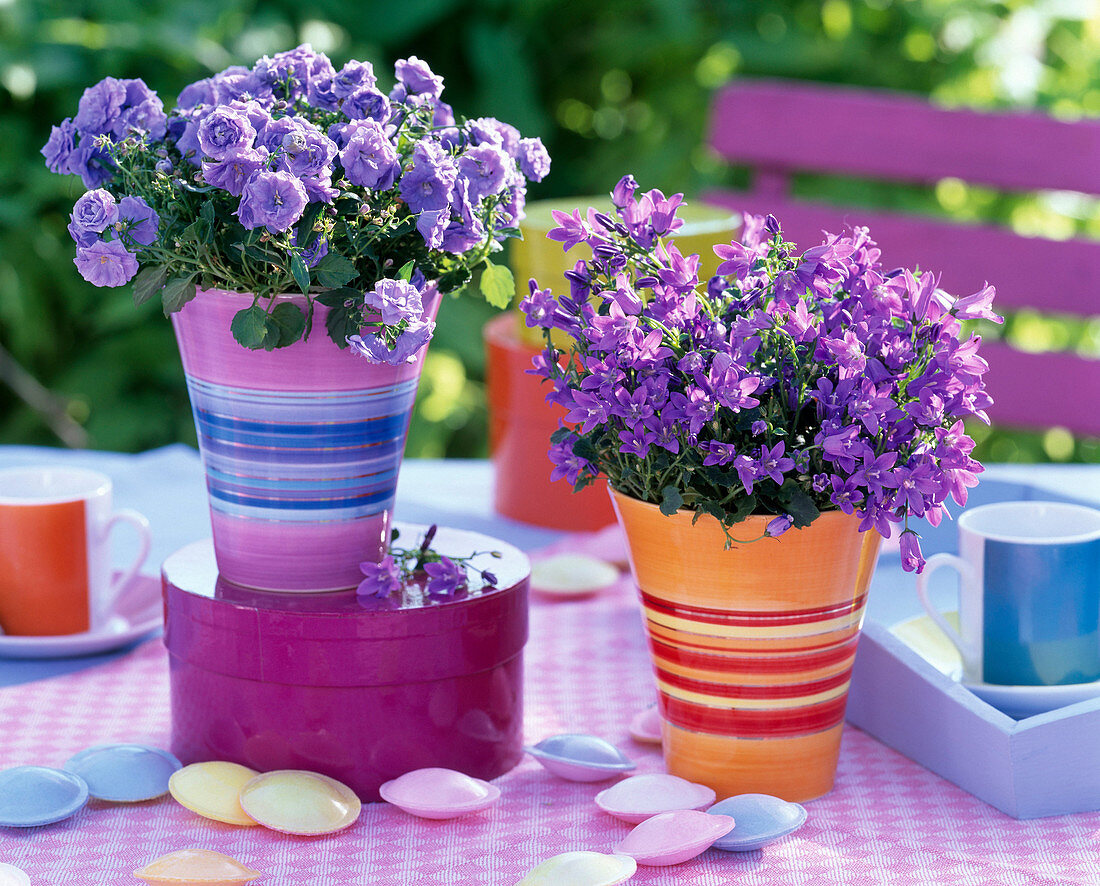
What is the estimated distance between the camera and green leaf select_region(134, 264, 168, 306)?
74 centimetres

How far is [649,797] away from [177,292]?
0.39 metres

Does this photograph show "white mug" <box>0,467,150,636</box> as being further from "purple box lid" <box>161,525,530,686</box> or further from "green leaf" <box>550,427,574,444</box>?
"green leaf" <box>550,427,574,444</box>

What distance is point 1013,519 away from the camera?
880 millimetres

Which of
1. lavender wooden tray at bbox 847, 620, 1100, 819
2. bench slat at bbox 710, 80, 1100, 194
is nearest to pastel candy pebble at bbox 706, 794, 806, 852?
lavender wooden tray at bbox 847, 620, 1100, 819

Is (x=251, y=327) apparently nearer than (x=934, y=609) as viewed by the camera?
Yes

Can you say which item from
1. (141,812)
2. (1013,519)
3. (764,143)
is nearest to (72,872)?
(141,812)

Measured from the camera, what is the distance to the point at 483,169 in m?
0.74

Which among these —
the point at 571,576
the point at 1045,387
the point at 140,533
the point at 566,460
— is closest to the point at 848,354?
the point at 566,460

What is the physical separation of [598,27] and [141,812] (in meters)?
2.11

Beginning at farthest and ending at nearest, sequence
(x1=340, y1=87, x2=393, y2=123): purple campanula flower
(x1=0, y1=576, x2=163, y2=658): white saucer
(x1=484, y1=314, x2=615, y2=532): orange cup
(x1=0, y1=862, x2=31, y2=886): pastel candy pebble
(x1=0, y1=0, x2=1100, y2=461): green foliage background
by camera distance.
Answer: (x1=0, y1=0, x2=1100, y2=461): green foliage background, (x1=484, y1=314, x2=615, y2=532): orange cup, (x1=0, y1=576, x2=163, y2=658): white saucer, (x1=340, y1=87, x2=393, y2=123): purple campanula flower, (x1=0, y1=862, x2=31, y2=886): pastel candy pebble

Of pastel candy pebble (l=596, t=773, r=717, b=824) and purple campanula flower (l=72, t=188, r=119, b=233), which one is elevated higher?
purple campanula flower (l=72, t=188, r=119, b=233)

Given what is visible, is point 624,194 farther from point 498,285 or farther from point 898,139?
point 898,139

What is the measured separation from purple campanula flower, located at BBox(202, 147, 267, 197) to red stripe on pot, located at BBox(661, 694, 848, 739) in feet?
1.24

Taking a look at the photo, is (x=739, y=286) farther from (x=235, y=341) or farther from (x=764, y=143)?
(x=764, y=143)
